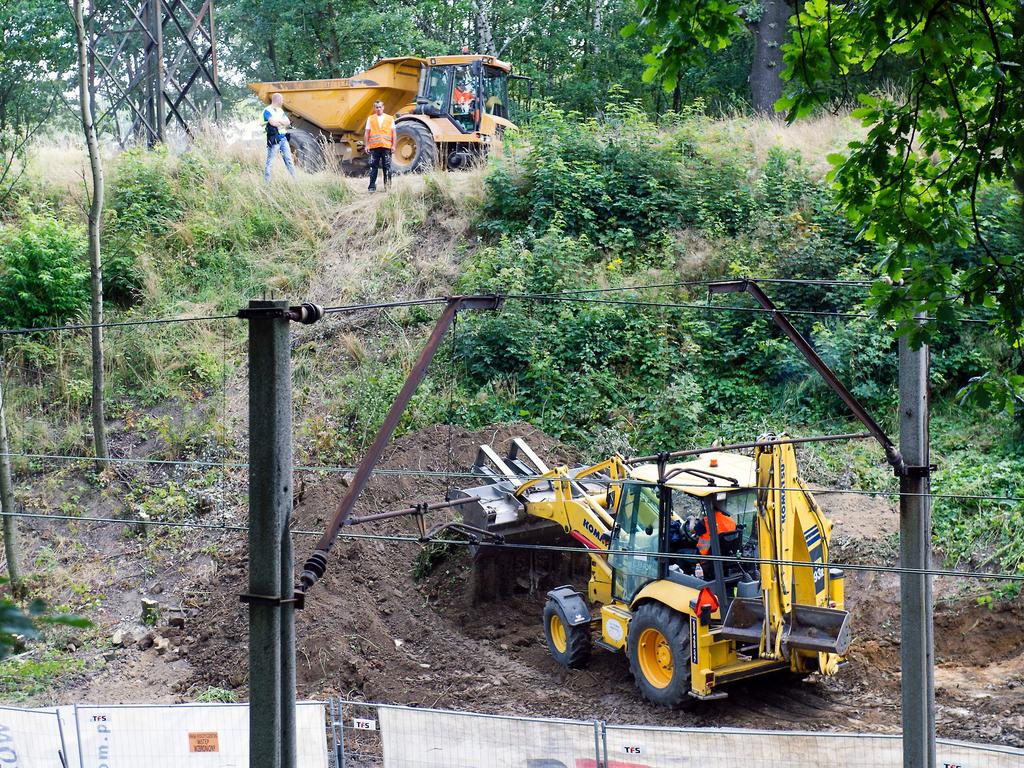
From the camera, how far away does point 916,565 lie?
721 cm

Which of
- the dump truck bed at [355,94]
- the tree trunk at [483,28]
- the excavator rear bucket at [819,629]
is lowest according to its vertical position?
the excavator rear bucket at [819,629]

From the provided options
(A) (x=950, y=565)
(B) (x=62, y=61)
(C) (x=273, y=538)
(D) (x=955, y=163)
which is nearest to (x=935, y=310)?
(D) (x=955, y=163)

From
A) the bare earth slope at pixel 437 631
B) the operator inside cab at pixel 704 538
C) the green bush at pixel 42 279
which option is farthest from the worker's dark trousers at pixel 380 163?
the operator inside cab at pixel 704 538

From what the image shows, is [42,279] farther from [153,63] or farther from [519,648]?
[519,648]

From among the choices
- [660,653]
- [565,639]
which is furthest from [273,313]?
[565,639]

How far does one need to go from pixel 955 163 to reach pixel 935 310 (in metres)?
0.99

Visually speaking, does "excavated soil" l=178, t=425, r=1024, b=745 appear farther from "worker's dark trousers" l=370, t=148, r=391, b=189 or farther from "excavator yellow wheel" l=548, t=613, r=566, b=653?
"worker's dark trousers" l=370, t=148, r=391, b=189

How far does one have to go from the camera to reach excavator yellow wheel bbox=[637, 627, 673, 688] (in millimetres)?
9922

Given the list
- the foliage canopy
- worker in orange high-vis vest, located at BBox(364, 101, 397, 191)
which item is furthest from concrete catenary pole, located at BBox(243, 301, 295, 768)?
worker in orange high-vis vest, located at BBox(364, 101, 397, 191)

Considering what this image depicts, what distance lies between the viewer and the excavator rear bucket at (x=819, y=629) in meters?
9.10

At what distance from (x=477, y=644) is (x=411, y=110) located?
1438 cm

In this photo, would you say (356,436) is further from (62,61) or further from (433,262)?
(62,61)

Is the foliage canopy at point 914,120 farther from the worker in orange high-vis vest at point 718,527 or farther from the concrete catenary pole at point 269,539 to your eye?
the worker in orange high-vis vest at point 718,527

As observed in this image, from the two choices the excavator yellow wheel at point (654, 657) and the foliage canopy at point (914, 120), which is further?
the excavator yellow wheel at point (654, 657)
